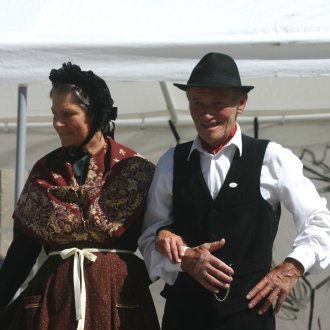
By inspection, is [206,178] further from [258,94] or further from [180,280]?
[258,94]

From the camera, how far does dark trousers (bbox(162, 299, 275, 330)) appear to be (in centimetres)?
248

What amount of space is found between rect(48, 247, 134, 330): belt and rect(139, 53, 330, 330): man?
0.17 m

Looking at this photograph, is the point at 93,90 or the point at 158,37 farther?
the point at 158,37

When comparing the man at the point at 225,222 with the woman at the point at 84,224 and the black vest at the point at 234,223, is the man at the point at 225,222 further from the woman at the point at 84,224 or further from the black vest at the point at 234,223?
the woman at the point at 84,224

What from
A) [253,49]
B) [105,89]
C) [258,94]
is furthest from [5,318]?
[258,94]

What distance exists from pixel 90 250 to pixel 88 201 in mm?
153

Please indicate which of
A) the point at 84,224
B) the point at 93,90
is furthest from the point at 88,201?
the point at 93,90

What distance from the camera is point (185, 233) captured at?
2594mm

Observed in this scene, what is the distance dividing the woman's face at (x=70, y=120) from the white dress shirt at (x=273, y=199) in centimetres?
27

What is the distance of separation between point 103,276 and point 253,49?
97cm

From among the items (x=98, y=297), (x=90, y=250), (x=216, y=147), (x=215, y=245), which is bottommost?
(x=98, y=297)

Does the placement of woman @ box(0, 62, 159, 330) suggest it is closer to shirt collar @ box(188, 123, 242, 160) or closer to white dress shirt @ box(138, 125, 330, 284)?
white dress shirt @ box(138, 125, 330, 284)

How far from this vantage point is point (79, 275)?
2703 mm

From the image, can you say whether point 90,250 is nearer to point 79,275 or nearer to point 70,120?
point 79,275
